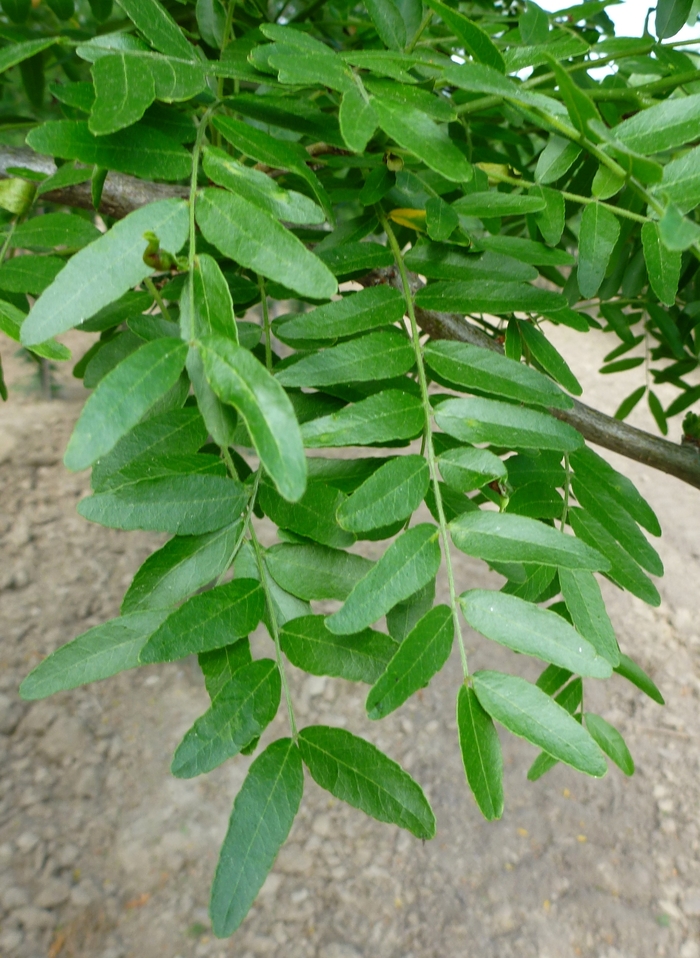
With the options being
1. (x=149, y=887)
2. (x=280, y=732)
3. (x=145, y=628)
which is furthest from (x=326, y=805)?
(x=145, y=628)

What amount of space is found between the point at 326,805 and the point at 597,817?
22.4 inches

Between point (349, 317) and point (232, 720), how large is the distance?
24cm

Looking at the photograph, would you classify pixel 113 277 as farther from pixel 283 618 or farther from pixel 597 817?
pixel 597 817

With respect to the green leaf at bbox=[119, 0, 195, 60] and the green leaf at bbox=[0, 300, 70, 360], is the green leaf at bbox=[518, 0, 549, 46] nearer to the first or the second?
the green leaf at bbox=[119, 0, 195, 60]

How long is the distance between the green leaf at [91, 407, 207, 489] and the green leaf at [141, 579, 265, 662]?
8cm

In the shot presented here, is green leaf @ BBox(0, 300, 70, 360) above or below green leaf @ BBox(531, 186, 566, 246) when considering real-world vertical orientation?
below

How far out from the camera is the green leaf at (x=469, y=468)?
1.34ft

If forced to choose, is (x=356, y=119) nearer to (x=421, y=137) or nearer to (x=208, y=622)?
(x=421, y=137)

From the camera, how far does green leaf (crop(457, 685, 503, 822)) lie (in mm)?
365

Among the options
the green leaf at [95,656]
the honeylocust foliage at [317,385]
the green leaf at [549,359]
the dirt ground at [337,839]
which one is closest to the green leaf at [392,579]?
the honeylocust foliage at [317,385]

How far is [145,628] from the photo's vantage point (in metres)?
0.40

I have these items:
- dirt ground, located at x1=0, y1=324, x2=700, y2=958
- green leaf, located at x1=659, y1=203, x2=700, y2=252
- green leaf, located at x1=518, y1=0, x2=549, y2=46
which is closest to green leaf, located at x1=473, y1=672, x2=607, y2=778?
green leaf, located at x1=659, y1=203, x2=700, y2=252

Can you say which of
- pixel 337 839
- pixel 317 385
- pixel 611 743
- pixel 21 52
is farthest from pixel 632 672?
pixel 337 839

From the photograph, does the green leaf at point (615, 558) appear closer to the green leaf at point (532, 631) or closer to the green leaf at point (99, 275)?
the green leaf at point (532, 631)
